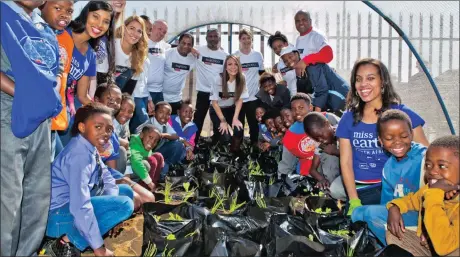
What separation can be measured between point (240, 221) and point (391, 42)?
13.9 feet

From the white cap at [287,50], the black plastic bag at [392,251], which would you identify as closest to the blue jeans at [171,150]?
the white cap at [287,50]

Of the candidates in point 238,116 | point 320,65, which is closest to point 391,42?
point 320,65

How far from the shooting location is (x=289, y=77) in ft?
21.0

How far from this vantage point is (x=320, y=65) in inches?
229

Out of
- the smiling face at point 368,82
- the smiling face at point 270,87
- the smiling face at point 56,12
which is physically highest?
the smiling face at point 56,12

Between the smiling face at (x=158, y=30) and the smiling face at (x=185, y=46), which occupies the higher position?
the smiling face at (x=158, y=30)

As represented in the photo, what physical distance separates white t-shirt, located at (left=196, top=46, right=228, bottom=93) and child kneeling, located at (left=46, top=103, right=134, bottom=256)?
11.8 feet

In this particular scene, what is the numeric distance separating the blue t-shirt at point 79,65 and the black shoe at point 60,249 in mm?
1211

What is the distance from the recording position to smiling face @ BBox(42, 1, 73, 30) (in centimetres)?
268

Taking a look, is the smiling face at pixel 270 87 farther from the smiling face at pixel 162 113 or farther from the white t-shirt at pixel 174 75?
the smiling face at pixel 162 113

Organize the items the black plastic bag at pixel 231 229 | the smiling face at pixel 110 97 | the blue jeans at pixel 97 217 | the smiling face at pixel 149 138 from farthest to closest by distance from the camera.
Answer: the smiling face at pixel 149 138, the smiling face at pixel 110 97, the blue jeans at pixel 97 217, the black plastic bag at pixel 231 229

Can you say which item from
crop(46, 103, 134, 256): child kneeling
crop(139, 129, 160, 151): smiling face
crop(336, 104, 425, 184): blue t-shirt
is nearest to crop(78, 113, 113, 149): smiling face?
crop(46, 103, 134, 256): child kneeling

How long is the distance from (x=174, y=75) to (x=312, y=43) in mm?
1801

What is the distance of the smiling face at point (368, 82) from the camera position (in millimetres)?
3219
